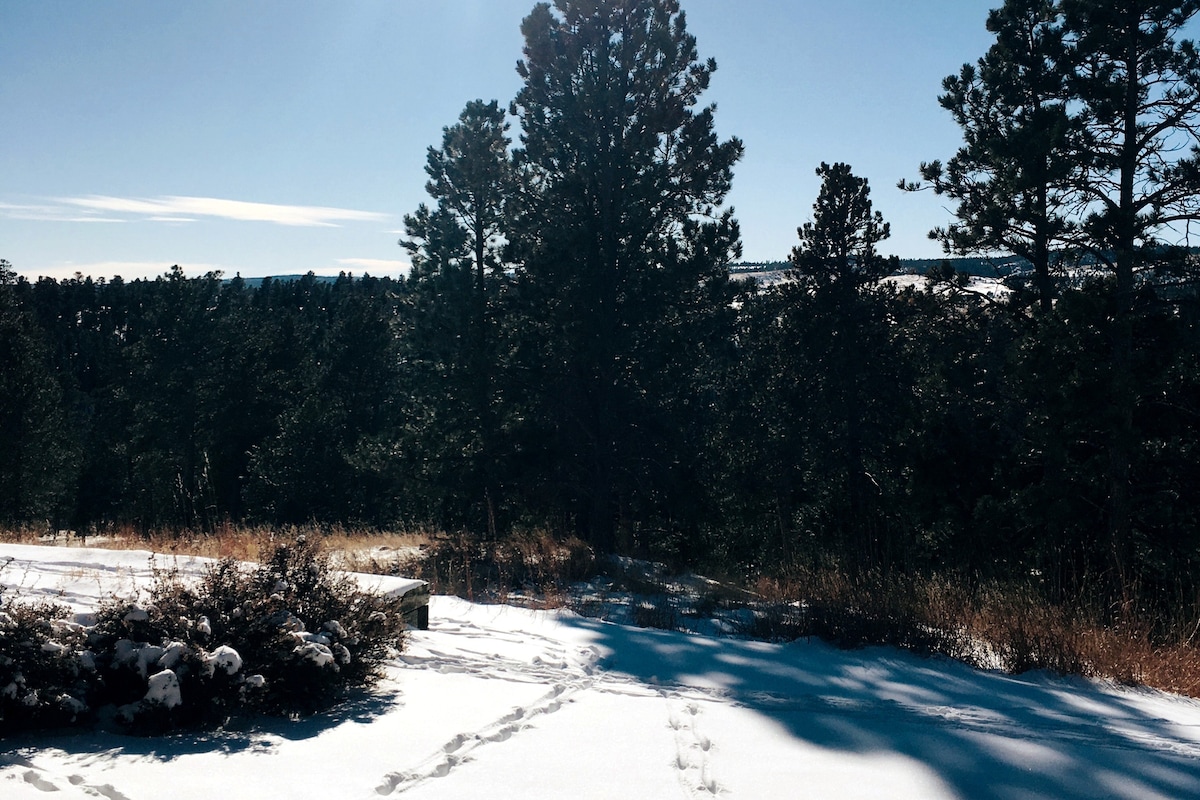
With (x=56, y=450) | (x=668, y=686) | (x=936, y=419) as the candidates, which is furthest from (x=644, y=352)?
(x=56, y=450)

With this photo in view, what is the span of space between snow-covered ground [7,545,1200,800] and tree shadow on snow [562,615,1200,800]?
16 mm

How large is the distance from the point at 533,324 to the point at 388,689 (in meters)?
13.7

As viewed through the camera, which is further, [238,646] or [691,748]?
[238,646]

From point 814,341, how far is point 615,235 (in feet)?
27.7

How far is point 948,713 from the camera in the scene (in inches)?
189

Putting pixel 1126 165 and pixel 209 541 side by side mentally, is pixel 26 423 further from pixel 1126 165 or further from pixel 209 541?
pixel 1126 165

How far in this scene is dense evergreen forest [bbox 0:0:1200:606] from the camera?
13.6 meters

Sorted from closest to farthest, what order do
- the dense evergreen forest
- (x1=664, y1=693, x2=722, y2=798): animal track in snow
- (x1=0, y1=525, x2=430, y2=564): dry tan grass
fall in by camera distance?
1. (x1=664, y1=693, x2=722, y2=798): animal track in snow
2. (x1=0, y1=525, x2=430, y2=564): dry tan grass
3. the dense evergreen forest

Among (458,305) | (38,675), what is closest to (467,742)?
(38,675)

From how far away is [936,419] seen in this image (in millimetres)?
17969

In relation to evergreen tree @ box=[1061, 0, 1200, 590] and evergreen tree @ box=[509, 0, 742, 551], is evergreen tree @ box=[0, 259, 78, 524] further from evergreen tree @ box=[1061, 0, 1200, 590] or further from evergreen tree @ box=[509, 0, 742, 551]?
evergreen tree @ box=[1061, 0, 1200, 590]

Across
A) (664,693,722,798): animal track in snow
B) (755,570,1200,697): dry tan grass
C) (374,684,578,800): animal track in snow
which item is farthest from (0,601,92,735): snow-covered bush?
(755,570,1200,697): dry tan grass

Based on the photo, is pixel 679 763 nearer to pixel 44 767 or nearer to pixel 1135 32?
pixel 44 767

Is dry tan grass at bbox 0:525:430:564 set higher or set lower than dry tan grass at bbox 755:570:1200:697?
lower
